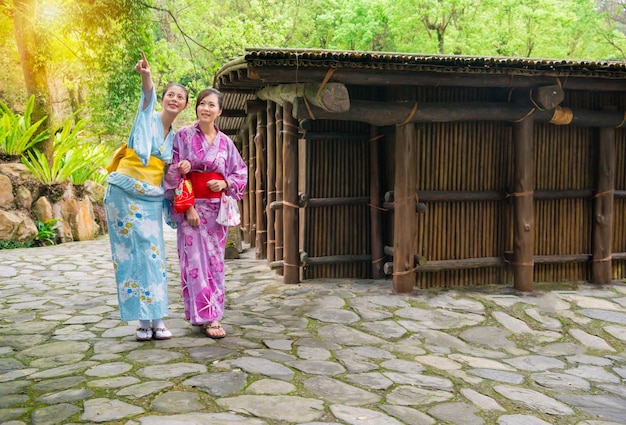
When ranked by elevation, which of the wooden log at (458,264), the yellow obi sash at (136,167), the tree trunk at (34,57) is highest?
the tree trunk at (34,57)

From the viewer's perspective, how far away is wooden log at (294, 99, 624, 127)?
7000 mm

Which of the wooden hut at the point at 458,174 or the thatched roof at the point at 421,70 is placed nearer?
the thatched roof at the point at 421,70

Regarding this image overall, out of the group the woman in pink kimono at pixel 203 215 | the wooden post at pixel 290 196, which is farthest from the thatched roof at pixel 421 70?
the woman in pink kimono at pixel 203 215

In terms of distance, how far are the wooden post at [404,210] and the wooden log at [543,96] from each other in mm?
1556

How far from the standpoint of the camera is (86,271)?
30.0ft

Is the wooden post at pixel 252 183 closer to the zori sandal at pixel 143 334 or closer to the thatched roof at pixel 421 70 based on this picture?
the thatched roof at pixel 421 70

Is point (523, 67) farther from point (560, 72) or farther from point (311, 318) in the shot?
point (311, 318)

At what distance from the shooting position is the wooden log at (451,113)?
700 centimetres

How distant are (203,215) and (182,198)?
0.26 metres

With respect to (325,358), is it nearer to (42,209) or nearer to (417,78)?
(417,78)

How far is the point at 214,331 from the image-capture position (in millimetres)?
5129

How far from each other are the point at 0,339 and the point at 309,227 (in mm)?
4029

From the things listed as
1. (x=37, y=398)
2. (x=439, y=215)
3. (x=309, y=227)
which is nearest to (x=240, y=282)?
(x=309, y=227)

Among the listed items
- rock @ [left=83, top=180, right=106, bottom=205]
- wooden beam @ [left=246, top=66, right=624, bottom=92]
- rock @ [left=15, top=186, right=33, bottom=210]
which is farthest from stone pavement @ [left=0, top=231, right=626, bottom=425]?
rock @ [left=83, top=180, right=106, bottom=205]
